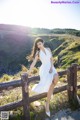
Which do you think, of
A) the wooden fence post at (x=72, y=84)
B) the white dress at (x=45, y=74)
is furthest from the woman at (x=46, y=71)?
the wooden fence post at (x=72, y=84)

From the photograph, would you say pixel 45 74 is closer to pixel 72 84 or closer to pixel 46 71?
pixel 46 71

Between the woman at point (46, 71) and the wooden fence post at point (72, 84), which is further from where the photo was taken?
the wooden fence post at point (72, 84)

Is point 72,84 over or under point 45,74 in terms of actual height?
under

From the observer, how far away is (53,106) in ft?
26.3

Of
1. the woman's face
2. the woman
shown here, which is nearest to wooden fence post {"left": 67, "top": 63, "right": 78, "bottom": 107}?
the woman

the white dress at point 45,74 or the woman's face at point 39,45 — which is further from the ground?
the woman's face at point 39,45

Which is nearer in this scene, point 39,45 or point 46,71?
point 46,71

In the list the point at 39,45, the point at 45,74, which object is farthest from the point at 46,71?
the point at 39,45

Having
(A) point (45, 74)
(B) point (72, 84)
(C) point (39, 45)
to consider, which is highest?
(C) point (39, 45)

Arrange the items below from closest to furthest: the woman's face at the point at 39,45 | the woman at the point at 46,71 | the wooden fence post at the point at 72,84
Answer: the woman at the point at 46,71 < the woman's face at the point at 39,45 < the wooden fence post at the point at 72,84

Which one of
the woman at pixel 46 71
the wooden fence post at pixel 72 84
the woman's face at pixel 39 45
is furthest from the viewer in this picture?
the wooden fence post at pixel 72 84

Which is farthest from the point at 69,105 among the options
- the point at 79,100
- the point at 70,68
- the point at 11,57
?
the point at 11,57

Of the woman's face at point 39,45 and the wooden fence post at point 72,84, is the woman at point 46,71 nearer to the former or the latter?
the woman's face at point 39,45

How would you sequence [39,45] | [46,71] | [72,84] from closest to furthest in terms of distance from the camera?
[46,71]
[39,45]
[72,84]
